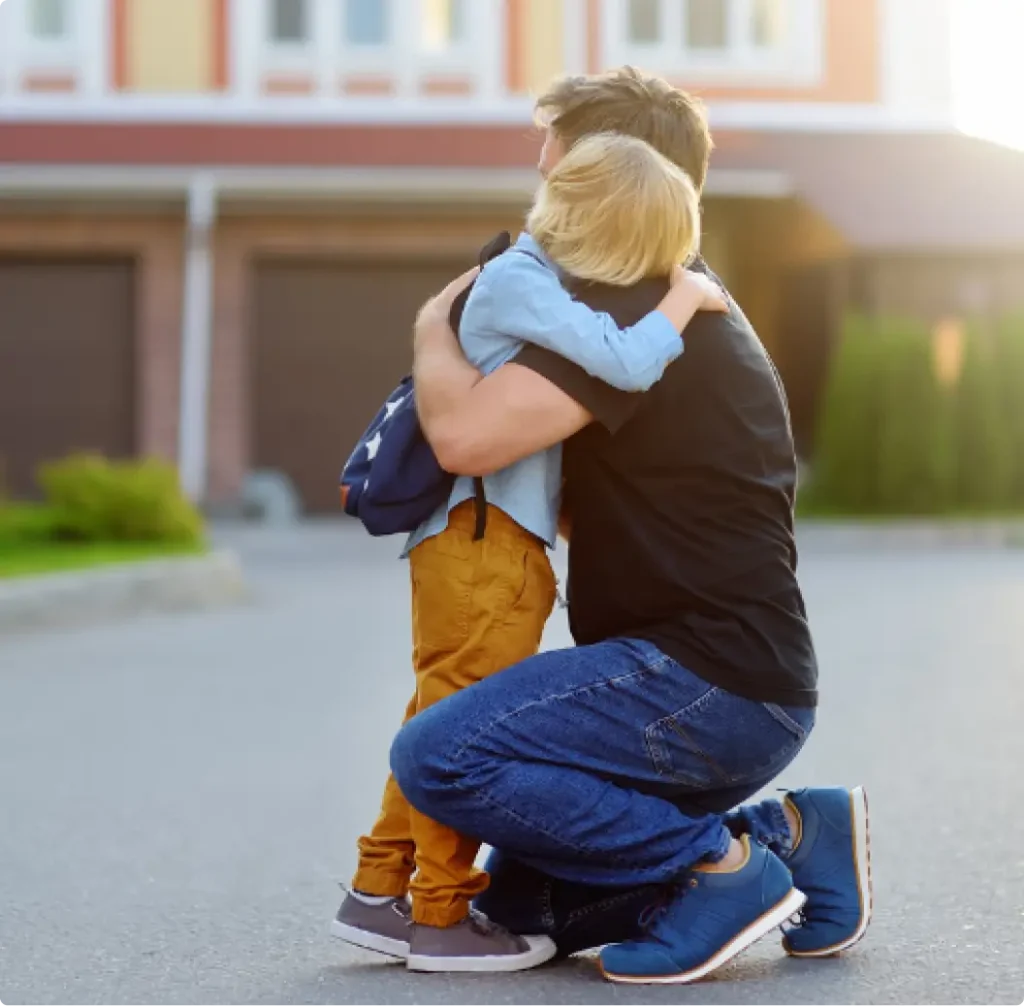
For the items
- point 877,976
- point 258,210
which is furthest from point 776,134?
point 877,976

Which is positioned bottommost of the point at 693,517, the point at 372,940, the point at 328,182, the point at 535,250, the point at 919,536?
the point at 919,536

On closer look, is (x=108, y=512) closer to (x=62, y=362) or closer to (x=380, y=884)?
(x=62, y=362)

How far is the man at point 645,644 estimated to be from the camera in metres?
3.68

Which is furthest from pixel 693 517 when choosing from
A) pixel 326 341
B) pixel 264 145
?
pixel 326 341

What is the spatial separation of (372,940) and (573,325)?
3.82 feet

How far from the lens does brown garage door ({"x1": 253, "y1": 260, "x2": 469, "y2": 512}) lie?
76.5ft

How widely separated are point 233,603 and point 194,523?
2.50 meters

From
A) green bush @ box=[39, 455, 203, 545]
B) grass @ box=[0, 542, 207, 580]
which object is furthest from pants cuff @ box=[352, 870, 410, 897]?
green bush @ box=[39, 455, 203, 545]

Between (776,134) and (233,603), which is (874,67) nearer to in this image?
(776,134)

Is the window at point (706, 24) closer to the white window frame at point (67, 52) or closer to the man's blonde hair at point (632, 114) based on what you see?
the white window frame at point (67, 52)

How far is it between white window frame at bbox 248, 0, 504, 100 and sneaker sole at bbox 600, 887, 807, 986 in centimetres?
2068

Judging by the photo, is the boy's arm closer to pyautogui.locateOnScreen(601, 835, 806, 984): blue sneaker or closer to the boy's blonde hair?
the boy's blonde hair

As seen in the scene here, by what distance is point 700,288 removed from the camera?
376 centimetres

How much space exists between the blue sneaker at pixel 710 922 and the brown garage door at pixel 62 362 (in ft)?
66.2
